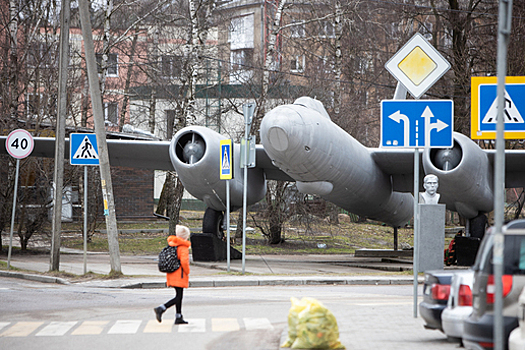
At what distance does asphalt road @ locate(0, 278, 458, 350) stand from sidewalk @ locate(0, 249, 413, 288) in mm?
1089

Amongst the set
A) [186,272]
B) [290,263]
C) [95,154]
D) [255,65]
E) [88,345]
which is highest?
[255,65]

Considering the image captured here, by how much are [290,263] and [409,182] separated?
4.62 metres

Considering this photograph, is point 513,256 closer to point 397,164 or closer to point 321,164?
point 321,164

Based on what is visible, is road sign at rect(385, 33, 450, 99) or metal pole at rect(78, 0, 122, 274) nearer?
road sign at rect(385, 33, 450, 99)

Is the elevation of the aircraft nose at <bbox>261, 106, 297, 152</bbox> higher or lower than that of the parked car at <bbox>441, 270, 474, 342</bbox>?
higher

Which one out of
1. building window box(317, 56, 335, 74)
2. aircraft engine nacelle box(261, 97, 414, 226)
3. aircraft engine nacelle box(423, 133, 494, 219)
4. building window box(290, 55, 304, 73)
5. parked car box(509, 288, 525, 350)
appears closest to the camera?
parked car box(509, 288, 525, 350)

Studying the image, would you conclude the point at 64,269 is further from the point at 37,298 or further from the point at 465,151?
the point at 465,151

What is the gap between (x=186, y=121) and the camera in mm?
25297

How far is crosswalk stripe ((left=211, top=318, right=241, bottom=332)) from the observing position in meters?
8.45

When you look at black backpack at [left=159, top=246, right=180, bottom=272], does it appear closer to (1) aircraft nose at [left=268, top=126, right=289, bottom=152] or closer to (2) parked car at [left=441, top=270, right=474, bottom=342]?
(2) parked car at [left=441, top=270, right=474, bottom=342]

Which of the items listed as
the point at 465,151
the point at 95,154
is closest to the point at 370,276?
the point at 465,151

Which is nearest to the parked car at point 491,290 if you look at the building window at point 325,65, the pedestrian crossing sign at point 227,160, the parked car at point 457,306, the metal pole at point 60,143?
the parked car at point 457,306

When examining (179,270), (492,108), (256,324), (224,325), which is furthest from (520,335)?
(179,270)

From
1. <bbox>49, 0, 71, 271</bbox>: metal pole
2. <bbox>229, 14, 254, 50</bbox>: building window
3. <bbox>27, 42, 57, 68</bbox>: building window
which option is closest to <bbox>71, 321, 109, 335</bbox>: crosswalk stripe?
<bbox>49, 0, 71, 271</bbox>: metal pole
